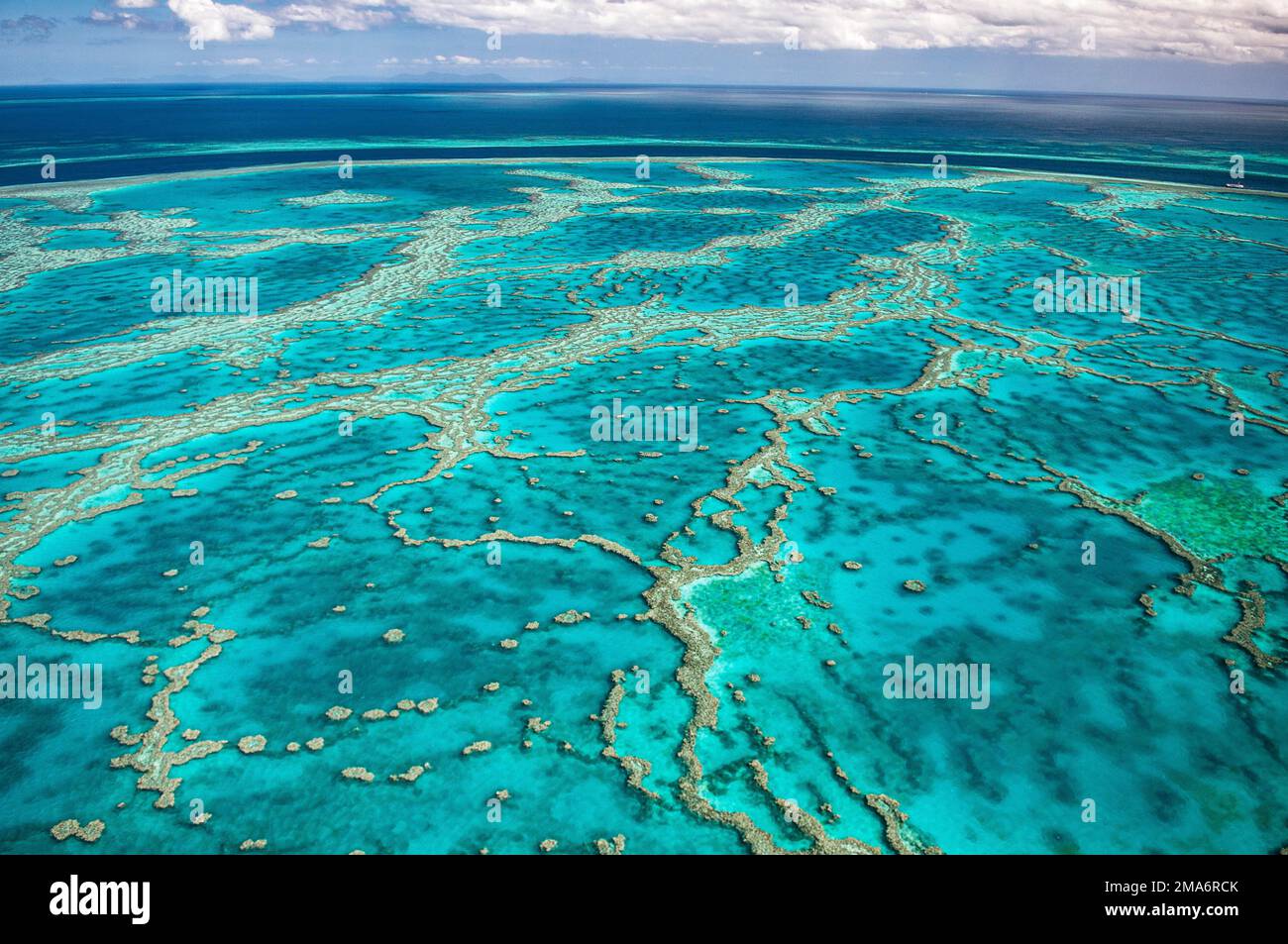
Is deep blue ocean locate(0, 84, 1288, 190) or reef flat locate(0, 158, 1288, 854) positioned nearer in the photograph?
reef flat locate(0, 158, 1288, 854)

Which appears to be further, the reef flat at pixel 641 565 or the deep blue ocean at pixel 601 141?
the deep blue ocean at pixel 601 141

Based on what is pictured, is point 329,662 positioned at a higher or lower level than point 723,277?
lower

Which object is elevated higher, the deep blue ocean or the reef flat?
the deep blue ocean

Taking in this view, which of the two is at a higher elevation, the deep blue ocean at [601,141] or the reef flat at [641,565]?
the deep blue ocean at [601,141]

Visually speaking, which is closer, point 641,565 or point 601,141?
point 641,565

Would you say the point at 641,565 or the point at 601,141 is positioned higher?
the point at 601,141
